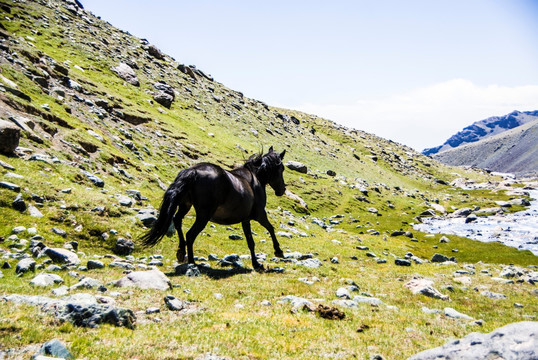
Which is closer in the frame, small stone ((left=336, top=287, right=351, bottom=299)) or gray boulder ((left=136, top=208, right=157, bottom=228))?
small stone ((left=336, top=287, right=351, bottom=299))

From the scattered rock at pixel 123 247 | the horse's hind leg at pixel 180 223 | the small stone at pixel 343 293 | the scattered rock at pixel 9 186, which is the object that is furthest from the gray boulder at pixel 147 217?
the small stone at pixel 343 293

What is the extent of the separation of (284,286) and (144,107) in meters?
51.0

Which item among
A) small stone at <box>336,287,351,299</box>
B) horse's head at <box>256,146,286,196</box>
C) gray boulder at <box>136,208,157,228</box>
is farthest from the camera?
Result: horse's head at <box>256,146,286,196</box>

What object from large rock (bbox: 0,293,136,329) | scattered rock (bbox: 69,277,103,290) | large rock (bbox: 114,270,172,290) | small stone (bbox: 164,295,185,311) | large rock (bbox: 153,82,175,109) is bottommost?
scattered rock (bbox: 69,277,103,290)

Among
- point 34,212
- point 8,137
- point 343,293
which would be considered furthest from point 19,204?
point 343,293

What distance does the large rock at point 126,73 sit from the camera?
63.8 m

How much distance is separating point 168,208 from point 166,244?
520 centimetres

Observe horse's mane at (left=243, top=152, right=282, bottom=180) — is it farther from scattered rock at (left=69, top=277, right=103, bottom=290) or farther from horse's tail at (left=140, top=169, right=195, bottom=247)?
scattered rock at (left=69, top=277, right=103, bottom=290)

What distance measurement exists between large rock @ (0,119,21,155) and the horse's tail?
11110 millimetres

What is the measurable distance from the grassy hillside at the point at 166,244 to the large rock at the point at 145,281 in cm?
37

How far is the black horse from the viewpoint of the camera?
11.9m

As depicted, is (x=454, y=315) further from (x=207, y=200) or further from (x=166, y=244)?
(x=166, y=244)

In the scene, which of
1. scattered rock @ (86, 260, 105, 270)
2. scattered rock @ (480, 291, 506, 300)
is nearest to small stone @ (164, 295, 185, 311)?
scattered rock @ (86, 260, 105, 270)

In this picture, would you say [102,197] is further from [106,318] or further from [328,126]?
[328,126]
